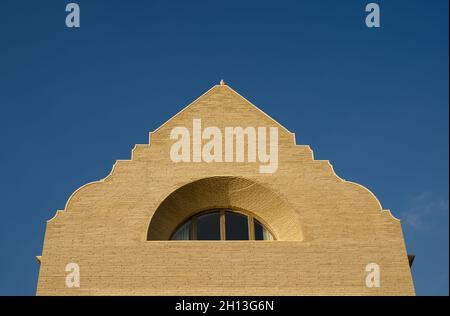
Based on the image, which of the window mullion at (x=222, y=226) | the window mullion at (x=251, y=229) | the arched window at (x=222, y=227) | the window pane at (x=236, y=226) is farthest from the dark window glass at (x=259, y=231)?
the window mullion at (x=222, y=226)

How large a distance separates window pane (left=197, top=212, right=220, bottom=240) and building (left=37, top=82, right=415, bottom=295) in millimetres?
35

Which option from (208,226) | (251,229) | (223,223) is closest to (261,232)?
(251,229)

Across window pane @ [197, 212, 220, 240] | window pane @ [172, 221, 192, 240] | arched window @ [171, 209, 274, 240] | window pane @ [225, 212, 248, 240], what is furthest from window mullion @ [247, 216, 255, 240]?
window pane @ [172, 221, 192, 240]

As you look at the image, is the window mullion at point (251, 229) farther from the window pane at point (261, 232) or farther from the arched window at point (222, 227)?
the window pane at point (261, 232)

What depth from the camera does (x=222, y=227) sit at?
20641 mm

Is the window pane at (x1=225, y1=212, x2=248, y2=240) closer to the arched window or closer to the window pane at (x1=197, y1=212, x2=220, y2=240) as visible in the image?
the arched window

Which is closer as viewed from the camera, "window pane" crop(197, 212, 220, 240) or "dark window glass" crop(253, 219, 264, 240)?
"window pane" crop(197, 212, 220, 240)

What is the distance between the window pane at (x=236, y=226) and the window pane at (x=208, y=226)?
33 cm

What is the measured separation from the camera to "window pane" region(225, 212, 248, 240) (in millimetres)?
20484

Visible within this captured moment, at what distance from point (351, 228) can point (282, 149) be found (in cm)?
345

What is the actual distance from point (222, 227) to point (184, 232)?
1.26 metres

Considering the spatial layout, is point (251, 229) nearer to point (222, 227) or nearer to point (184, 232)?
point (222, 227)

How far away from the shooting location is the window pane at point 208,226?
20438 millimetres
